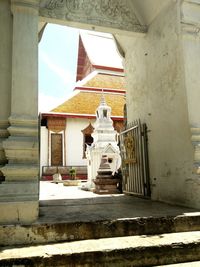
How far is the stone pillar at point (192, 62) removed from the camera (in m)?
3.93

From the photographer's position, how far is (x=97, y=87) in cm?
1975

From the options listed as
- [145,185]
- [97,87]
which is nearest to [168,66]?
[145,185]

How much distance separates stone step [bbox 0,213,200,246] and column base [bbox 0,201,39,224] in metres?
0.16

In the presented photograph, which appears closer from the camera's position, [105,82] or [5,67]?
[5,67]

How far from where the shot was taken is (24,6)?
139 inches

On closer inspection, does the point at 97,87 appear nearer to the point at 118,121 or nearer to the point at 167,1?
the point at 118,121

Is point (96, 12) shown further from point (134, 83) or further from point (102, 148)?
point (102, 148)

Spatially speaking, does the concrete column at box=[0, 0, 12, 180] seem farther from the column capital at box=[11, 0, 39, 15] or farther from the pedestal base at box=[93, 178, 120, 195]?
the pedestal base at box=[93, 178, 120, 195]

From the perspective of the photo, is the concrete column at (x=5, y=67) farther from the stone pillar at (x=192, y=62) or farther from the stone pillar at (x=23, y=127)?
the stone pillar at (x=192, y=62)

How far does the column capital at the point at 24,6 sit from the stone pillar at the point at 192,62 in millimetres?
2241

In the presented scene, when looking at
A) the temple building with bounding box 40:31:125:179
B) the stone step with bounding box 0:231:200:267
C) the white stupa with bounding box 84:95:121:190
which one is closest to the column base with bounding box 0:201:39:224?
the stone step with bounding box 0:231:200:267

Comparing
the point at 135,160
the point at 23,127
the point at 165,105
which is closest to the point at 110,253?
the point at 23,127

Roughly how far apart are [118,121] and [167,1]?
46.6 feet

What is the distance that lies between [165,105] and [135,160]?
1444 millimetres
